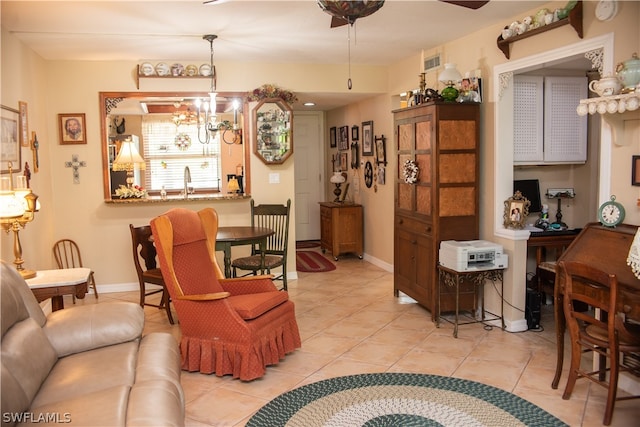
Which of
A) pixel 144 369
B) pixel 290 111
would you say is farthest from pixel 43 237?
pixel 144 369

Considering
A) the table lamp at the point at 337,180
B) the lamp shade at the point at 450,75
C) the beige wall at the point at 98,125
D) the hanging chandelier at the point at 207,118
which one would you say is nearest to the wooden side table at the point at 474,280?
the beige wall at the point at 98,125

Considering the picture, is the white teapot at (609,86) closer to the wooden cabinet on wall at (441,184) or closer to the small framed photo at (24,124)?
the wooden cabinet on wall at (441,184)

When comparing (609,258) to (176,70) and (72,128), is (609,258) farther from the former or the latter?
(72,128)

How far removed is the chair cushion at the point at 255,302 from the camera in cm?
366

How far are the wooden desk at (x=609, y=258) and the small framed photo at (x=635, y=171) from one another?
0.87ft

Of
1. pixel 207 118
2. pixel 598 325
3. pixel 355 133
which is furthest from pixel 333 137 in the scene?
pixel 598 325

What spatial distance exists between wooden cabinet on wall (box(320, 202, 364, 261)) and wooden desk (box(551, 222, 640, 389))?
432cm

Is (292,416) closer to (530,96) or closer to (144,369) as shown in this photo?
(144,369)

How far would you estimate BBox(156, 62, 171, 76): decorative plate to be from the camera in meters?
6.00

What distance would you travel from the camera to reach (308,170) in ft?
30.3

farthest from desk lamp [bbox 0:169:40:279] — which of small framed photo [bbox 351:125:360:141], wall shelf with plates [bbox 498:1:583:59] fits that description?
small framed photo [bbox 351:125:360:141]

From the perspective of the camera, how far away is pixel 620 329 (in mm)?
2934

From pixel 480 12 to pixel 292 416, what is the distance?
329 cm

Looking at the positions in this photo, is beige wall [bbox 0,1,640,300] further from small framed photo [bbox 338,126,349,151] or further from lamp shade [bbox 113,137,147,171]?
small framed photo [bbox 338,126,349,151]
